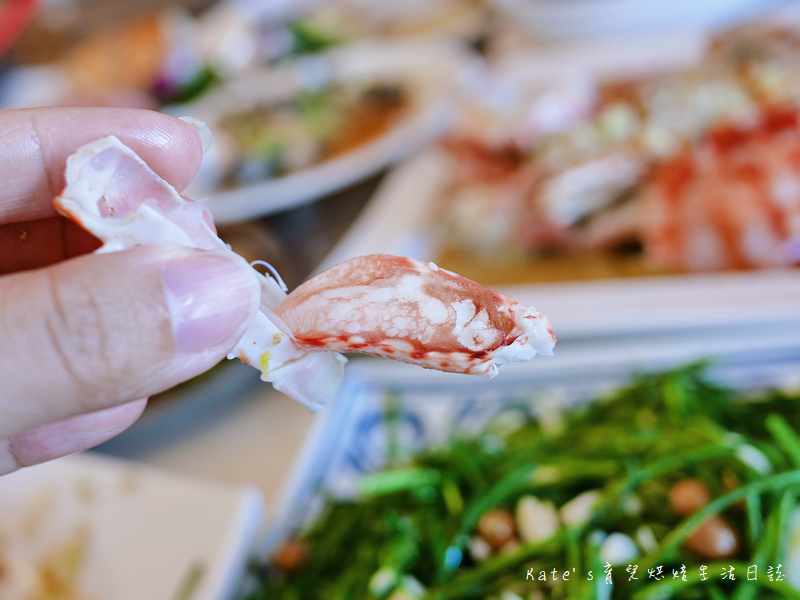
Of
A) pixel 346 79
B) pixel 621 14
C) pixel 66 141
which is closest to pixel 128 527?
pixel 66 141

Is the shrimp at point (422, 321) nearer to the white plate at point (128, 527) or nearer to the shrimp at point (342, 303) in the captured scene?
the shrimp at point (342, 303)

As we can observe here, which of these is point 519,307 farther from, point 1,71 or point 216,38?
point 1,71

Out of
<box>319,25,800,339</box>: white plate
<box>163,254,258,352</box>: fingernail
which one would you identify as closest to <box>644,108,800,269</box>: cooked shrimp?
<box>319,25,800,339</box>: white plate

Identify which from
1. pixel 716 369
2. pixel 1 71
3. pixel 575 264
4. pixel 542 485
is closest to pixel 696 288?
pixel 716 369

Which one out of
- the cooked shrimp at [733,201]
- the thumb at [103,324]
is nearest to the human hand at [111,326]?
the thumb at [103,324]

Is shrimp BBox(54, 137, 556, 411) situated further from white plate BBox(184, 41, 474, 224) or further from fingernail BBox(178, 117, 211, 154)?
white plate BBox(184, 41, 474, 224)

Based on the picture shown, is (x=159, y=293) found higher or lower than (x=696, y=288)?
higher

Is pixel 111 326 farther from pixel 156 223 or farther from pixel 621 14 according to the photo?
pixel 621 14
